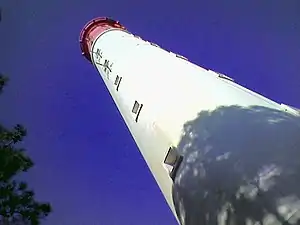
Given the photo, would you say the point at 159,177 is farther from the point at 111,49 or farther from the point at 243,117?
the point at 111,49

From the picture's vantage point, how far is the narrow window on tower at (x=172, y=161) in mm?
5715

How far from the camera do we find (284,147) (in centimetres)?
426

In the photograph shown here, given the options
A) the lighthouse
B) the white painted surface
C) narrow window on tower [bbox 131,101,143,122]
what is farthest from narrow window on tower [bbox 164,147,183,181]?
narrow window on tower [bbox 131,101,143,122]

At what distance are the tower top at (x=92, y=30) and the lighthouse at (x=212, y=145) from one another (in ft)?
27.9

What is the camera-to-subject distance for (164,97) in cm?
738

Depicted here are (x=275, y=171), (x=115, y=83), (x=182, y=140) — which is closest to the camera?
(x=275, y=171)

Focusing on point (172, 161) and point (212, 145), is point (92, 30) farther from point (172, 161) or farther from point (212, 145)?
point (212, 145)

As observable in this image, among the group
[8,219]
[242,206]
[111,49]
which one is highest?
[111,49]

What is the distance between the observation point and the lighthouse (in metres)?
3.90

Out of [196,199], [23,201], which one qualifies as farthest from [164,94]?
[23,201]

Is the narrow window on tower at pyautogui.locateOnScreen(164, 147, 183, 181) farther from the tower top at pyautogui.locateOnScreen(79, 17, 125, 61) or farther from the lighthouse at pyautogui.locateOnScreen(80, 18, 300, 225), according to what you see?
the tower top at pyautogui.locateOnScreen(79, 17, 125, 61)

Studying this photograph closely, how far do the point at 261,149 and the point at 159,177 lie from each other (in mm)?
2939

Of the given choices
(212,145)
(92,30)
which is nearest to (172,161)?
(212,145)

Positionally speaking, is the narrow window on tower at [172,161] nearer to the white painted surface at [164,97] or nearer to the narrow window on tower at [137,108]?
the white painted surface at [164,97]
